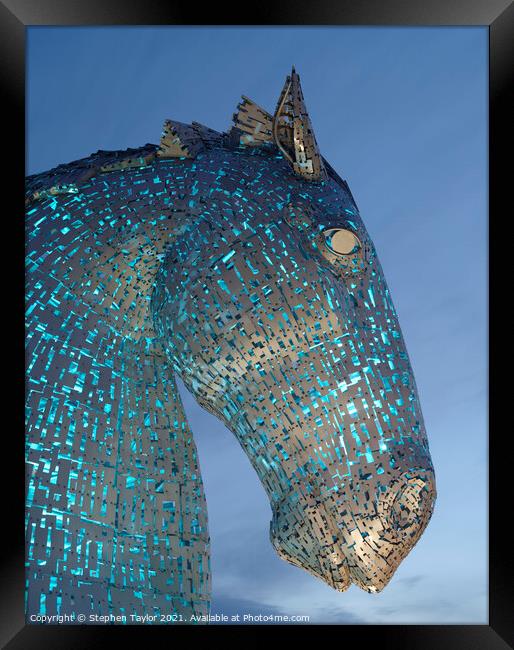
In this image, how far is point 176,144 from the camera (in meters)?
2.29

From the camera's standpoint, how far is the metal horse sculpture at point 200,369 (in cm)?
192

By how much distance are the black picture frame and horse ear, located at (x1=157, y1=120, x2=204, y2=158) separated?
43 cm

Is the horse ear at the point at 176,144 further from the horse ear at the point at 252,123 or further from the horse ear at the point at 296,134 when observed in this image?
the horse ear at the point at 296,134

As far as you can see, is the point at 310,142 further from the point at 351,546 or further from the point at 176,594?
the point at 176,594

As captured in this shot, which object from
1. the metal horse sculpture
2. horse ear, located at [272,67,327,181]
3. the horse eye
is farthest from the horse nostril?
horse ear, located at [272,67,327,181]

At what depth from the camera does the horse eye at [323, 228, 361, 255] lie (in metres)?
2.06

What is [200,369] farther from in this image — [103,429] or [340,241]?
[340,241]

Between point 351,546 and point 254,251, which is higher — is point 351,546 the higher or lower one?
the lower one

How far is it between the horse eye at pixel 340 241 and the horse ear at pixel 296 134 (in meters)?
0.21
